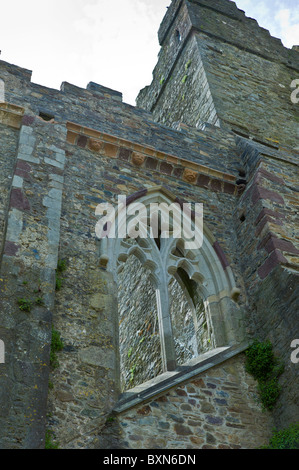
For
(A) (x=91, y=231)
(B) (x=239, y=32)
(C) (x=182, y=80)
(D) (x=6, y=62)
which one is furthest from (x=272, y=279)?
(B) (x=239, y=32)

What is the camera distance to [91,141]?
796 centimetres

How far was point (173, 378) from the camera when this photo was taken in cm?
Result: 595

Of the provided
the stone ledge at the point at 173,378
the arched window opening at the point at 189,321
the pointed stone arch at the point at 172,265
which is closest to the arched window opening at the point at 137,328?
the arched window opening at the point at 189,321

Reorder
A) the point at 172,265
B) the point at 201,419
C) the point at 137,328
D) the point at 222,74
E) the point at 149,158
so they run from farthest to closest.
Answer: the point at 222,74 → the point at 137,328 → the point at 149,158 → the point at 172,265 → the point at 201,419

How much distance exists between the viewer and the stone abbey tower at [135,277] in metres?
5.33

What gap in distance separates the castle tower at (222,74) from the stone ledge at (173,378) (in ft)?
16.6

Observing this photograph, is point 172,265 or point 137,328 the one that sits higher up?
point 137,328

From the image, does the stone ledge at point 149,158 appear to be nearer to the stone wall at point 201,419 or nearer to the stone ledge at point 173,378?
the stone ledge at point 173,378

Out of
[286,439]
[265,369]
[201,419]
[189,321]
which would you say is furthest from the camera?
[189,321]

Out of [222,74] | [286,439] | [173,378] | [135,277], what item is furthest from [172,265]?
[222,74]

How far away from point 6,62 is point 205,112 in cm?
418

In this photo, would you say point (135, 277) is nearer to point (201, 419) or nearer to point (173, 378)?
point (173, 378)

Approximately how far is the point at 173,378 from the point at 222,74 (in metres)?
7.69

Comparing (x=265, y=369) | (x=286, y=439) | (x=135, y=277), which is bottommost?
(x=286, y=439)
